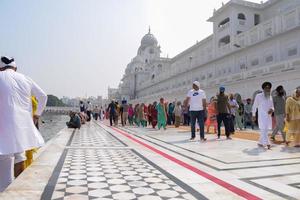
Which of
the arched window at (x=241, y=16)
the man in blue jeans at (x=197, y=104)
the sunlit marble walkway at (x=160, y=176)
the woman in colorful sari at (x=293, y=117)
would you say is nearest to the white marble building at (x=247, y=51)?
the arched window at (x=241, y=16)

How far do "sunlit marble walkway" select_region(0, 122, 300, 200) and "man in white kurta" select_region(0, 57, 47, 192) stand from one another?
11.7 inches

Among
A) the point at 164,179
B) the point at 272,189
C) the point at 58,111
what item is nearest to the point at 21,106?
the point at 164,179

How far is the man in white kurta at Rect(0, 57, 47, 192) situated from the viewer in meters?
3.39

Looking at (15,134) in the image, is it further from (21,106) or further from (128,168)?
(128,168)

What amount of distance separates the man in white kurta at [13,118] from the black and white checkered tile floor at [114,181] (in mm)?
593

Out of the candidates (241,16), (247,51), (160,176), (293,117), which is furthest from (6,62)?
(241,16)

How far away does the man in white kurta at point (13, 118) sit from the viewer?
3395 millimetres

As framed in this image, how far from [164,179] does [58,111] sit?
141722 millimetres

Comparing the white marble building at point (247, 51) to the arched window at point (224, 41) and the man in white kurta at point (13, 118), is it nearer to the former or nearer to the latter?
the arched window at point (224, 41)

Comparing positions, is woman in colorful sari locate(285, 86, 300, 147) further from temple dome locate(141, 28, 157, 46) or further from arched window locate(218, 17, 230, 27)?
temple dome locate(141, 28, 157, 46)

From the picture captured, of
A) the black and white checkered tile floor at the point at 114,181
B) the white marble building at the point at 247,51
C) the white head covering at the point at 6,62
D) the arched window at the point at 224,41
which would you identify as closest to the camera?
the black and white checkered tile floor at the point at 114,181

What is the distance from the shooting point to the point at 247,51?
96.2 feet

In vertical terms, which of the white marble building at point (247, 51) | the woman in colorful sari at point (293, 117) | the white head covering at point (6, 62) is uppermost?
the white marble building at point (247, 51)

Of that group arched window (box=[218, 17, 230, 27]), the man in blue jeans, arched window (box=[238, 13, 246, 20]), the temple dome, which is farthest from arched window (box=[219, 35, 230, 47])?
the temple dome
